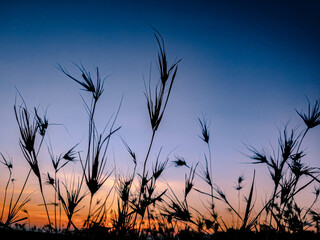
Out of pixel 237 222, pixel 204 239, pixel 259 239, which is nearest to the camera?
pixel 204 239

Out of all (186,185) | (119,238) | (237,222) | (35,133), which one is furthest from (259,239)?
(35,133)

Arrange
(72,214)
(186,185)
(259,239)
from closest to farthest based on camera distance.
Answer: (72,214) → (259,239) → (186,185)

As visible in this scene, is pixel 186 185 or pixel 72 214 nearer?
pixel 72 214

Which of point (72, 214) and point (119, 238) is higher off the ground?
point (72, 214)

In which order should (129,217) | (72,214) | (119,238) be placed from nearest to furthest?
(72,214), (119,238), (129,217)

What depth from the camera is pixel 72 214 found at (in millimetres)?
1362

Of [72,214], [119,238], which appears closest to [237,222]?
[119,238]

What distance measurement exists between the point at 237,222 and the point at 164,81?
6.79 ft

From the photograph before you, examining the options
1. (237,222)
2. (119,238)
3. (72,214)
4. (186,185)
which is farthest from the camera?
Result: (186,185)

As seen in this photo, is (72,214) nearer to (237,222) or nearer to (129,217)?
(129,217)

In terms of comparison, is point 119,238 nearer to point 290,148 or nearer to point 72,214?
point 72,214

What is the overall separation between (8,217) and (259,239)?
220 centimetres

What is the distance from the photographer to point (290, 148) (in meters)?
1.89

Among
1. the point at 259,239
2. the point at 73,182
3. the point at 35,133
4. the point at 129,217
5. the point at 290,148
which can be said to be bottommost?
the point at 259,239
